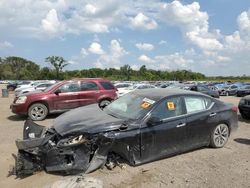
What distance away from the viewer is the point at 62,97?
10.7m

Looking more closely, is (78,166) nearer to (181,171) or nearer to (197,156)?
(181,171)

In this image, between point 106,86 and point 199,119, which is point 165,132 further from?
point 106,86

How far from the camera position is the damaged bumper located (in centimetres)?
447

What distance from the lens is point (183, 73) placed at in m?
102

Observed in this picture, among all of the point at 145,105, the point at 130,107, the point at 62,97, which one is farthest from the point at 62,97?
the point at 145,105

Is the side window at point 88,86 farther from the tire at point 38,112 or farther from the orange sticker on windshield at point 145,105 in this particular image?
the orange sticker on windshield at point 145,105

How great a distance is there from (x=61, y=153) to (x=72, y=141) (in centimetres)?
26

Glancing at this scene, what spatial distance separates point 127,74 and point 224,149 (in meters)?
87.7

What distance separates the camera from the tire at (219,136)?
624cm

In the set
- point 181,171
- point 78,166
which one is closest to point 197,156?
point 181,171

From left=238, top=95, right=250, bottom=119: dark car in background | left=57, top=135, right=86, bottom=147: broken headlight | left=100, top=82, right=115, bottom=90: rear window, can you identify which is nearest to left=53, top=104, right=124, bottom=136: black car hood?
left=57, top=135, right=86, bottom=147: broken headlight

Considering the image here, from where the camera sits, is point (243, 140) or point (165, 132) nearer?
point (165, 132)

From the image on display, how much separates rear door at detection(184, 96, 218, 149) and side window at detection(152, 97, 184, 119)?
21 cm

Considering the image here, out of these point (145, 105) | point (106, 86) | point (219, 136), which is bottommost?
point (219, 136)
